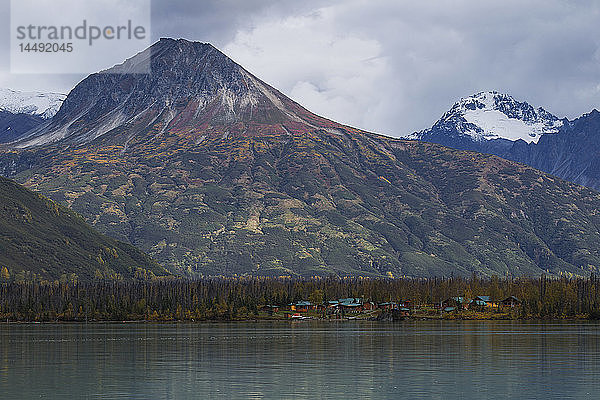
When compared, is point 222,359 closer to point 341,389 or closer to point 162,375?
point 162,375

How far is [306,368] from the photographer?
11431cm

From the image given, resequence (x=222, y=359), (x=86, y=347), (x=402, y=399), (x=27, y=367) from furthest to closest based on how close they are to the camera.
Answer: (x=86, y=347)
(x=222, y=359)
(x=27, y=367)
(x=402, y=399)

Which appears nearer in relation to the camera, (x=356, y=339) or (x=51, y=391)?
(x=51, y=391)

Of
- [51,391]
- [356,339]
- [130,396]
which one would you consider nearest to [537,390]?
[130,396]

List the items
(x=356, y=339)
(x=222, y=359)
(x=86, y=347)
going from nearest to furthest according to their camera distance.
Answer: (x=222, y=359) → (x=86, y=347) → (x=356, y=339)

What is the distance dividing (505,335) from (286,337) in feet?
162

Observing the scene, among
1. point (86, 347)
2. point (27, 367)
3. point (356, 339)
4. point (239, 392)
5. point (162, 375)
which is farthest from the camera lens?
point (356, 339)

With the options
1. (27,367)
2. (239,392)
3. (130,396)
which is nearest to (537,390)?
(239,392)

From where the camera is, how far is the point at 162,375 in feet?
354

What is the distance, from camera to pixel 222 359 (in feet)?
426

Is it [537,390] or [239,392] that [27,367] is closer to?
[239,392]

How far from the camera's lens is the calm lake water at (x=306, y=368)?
293 feet

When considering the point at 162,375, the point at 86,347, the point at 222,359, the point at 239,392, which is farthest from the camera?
the point at 86,347

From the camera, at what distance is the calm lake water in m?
89.4
